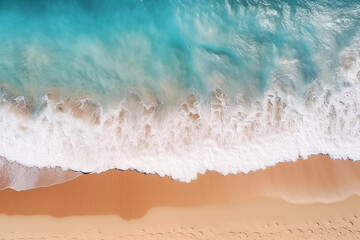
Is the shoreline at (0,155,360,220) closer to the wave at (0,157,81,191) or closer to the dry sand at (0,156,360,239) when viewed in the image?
the dry sand at (0,156,360,239)

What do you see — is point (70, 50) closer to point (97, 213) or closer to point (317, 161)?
point (97, 213)

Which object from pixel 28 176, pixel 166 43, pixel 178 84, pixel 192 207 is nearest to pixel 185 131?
pixel 178 84

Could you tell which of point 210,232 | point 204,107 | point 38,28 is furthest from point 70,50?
point 210,232

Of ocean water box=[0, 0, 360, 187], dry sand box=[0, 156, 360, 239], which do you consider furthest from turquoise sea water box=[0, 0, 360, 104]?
dry sand box=[0, 156, 360, 239]

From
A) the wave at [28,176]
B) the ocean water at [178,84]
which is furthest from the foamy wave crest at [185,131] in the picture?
the wave at [28,176]

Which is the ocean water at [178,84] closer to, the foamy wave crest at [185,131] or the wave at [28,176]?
the foamy wave crest at [185,131]

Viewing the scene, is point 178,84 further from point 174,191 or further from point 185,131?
point 174,191
